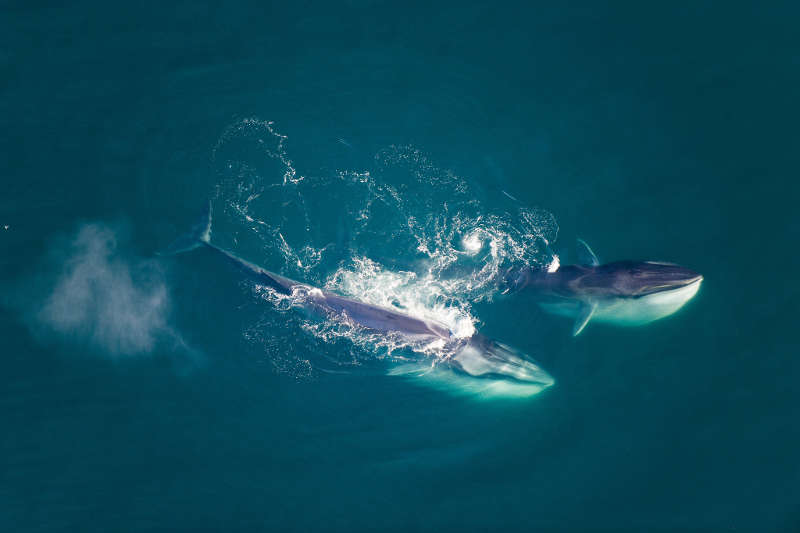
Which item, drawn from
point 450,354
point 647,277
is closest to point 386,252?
point 450,354

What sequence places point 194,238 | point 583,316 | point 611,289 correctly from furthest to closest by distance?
point 194,238 → point 583,316 → point 611,289

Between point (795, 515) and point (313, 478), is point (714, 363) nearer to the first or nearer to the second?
point (795, 515)

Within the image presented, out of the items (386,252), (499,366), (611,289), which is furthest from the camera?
(386,252)

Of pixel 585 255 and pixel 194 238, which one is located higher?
pixel 585 255

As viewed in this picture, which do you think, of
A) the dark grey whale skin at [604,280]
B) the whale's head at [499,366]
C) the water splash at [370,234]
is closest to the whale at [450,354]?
the whale's head at [499,366]

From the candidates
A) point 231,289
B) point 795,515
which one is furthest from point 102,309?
point 795,515

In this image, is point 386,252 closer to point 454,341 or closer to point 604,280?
point 454,341

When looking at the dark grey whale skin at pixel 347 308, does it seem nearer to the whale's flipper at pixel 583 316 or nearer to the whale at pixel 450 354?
the whale at pixel 450 354
